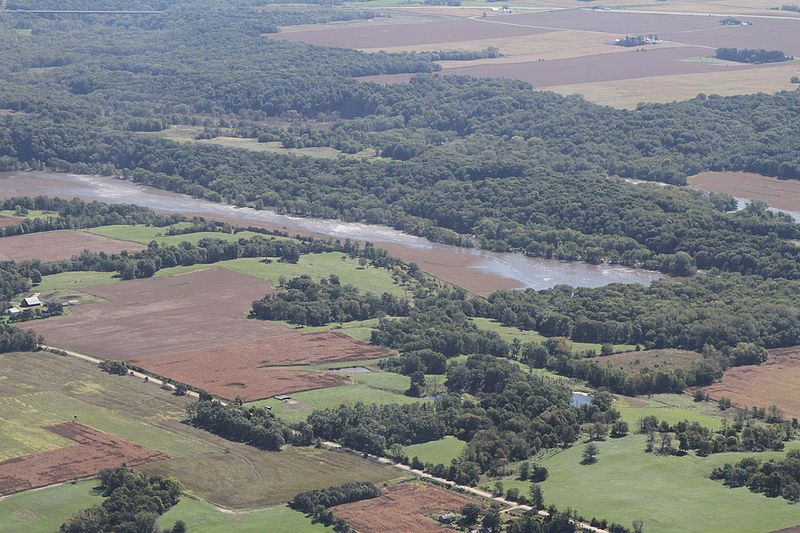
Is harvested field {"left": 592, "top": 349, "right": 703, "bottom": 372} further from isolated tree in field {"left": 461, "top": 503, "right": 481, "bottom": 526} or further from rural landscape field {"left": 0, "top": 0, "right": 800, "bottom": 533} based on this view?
isolated tree in field {"left": 461, "top": 503, "right": 481, "bottom": 526}

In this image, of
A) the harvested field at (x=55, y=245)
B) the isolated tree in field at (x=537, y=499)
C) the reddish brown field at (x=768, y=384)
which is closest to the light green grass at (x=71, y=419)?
the isolated tree in field at (x=537, y=499)

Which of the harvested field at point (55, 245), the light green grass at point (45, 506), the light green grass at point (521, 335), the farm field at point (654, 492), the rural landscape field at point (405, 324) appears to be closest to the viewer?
the light green grass at point (45, 506)

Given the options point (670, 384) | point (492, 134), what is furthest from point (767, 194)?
point (670, 384)

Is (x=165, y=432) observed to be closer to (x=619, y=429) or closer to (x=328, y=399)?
(x=328, y=399)

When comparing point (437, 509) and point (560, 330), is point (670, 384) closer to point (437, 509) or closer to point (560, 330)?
point (560, 330)

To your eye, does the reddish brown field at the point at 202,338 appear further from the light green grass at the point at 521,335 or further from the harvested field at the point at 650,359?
the harvested field at the point at 650,359

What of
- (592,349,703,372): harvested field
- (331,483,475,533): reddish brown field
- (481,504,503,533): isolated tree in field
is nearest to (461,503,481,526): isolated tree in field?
(481,504,503,533): isolated tree in field
